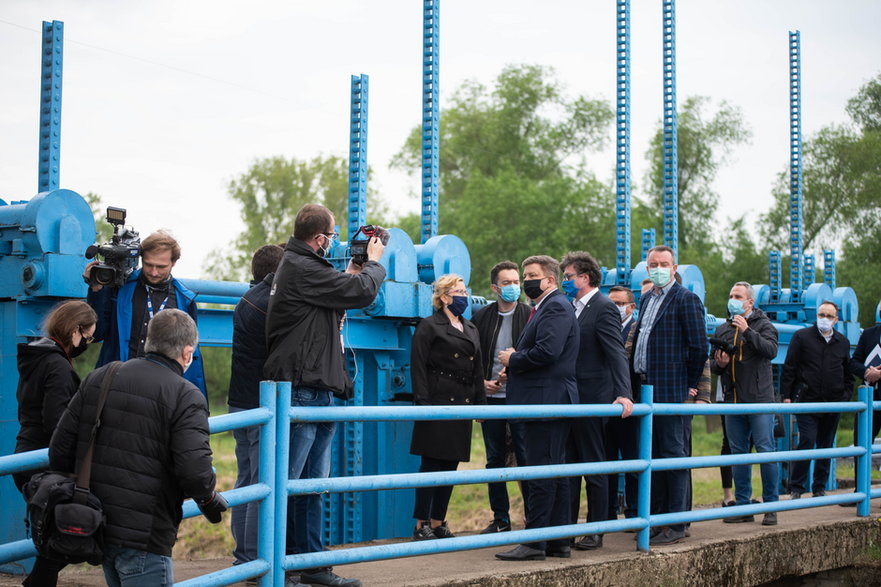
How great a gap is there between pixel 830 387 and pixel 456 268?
3929 mm

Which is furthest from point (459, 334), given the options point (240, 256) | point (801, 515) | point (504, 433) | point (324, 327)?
point (240, 256)

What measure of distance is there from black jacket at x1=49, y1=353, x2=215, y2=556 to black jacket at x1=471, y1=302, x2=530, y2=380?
3804 mm

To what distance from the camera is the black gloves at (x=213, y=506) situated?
3656mm

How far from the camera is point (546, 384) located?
600 cm

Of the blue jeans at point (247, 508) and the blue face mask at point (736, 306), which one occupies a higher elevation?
the blue face mask at point (736, 306)

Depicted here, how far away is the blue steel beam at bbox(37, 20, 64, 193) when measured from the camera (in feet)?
20.8

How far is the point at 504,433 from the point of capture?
716 centimetres

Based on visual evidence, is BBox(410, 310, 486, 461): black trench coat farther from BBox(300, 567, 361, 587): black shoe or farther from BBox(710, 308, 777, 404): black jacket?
BBox(710, 308, 777, 404): black jacket

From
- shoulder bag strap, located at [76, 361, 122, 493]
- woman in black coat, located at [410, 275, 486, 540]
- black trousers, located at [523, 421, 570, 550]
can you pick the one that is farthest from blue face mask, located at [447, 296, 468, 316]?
shoulder bag strap, located at [76, 361, 122, 493]

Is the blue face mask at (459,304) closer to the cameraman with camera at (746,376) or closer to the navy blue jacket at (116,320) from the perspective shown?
the navy blue jacket at (116,320)

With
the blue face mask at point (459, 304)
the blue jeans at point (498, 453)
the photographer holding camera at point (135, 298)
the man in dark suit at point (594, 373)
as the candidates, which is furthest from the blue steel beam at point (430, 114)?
the photographer holding camera at point (135, 298)

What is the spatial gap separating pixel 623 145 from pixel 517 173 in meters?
32.3

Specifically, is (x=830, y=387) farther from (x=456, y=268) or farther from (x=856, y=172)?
(x=856, y=172)

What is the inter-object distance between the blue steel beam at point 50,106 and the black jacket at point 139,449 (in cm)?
310
